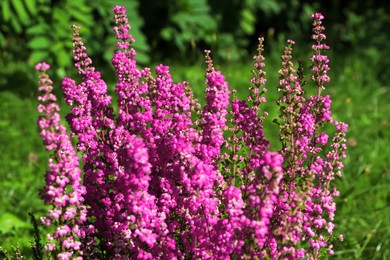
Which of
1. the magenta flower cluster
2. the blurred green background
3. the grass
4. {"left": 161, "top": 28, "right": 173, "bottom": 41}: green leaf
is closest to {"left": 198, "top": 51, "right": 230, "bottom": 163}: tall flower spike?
the magenta flower cluster

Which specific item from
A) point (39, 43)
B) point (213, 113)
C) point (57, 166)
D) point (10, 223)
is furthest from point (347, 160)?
point (57, 166)

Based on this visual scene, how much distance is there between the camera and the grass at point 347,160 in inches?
145

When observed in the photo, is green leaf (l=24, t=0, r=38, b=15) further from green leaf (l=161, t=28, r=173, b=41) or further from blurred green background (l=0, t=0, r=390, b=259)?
green leaf (l=161, t=28, r=173, b=41)

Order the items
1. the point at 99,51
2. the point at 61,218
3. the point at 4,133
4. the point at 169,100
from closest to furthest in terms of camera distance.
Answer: the point at 61,218 < the point at 169,100 < the point at 4,133 < the point at 99,51

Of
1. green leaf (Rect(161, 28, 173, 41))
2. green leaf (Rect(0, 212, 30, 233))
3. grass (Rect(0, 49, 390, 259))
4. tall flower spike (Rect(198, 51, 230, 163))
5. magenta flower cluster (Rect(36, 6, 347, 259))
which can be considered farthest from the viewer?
green leaf (Rect(161, 28, 173, 41))

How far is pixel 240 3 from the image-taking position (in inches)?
289

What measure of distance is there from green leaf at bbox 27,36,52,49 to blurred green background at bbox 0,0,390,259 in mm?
14

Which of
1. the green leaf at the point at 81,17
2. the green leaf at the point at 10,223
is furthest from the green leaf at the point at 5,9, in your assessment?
the green leaf at the point at 10,223

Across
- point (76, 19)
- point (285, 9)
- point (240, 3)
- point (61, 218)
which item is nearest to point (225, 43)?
point (240, 3)

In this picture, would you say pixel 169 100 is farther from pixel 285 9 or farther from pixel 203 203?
pixel 285 9

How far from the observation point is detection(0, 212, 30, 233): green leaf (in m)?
3.50

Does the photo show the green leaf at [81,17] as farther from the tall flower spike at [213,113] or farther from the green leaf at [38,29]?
the tall flower spike at [213,113]

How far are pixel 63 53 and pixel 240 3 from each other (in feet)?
8.41

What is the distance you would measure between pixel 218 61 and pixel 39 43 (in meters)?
2.32
